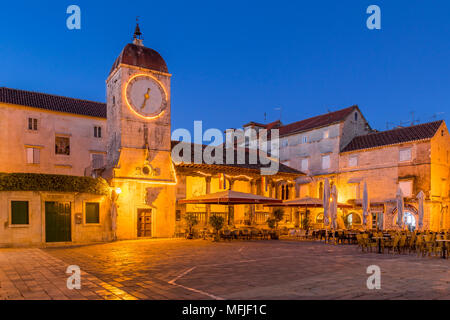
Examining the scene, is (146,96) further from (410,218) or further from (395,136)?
(410,218)

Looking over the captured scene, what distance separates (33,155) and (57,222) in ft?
41.0

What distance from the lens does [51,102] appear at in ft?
99.1

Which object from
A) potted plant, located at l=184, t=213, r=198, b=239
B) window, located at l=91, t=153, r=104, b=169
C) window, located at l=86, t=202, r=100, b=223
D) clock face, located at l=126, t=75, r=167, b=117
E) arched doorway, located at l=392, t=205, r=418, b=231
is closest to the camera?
window, located at l=86, t=202, r=100, b=223

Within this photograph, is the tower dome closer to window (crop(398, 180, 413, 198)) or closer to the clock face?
the clock face

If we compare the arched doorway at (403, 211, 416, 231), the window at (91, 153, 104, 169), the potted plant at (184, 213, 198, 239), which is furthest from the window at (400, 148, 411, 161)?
the window at (91, 153, 104, 169)

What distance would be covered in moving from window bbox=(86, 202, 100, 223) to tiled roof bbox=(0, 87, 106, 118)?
1315 cm

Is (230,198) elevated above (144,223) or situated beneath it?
elevated above

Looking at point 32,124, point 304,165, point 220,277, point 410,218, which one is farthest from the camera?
point 304,165

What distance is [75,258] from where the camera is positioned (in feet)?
42.7

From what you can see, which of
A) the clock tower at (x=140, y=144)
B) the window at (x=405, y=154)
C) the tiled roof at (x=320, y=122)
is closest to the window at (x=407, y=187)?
the window at (x=405, y=154)

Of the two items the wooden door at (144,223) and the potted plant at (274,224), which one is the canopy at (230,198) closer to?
the potted plant at (274,224)

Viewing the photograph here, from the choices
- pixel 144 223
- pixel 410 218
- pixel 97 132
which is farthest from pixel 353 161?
pixel 97 132

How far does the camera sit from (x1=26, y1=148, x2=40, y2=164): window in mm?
Result: 28672
